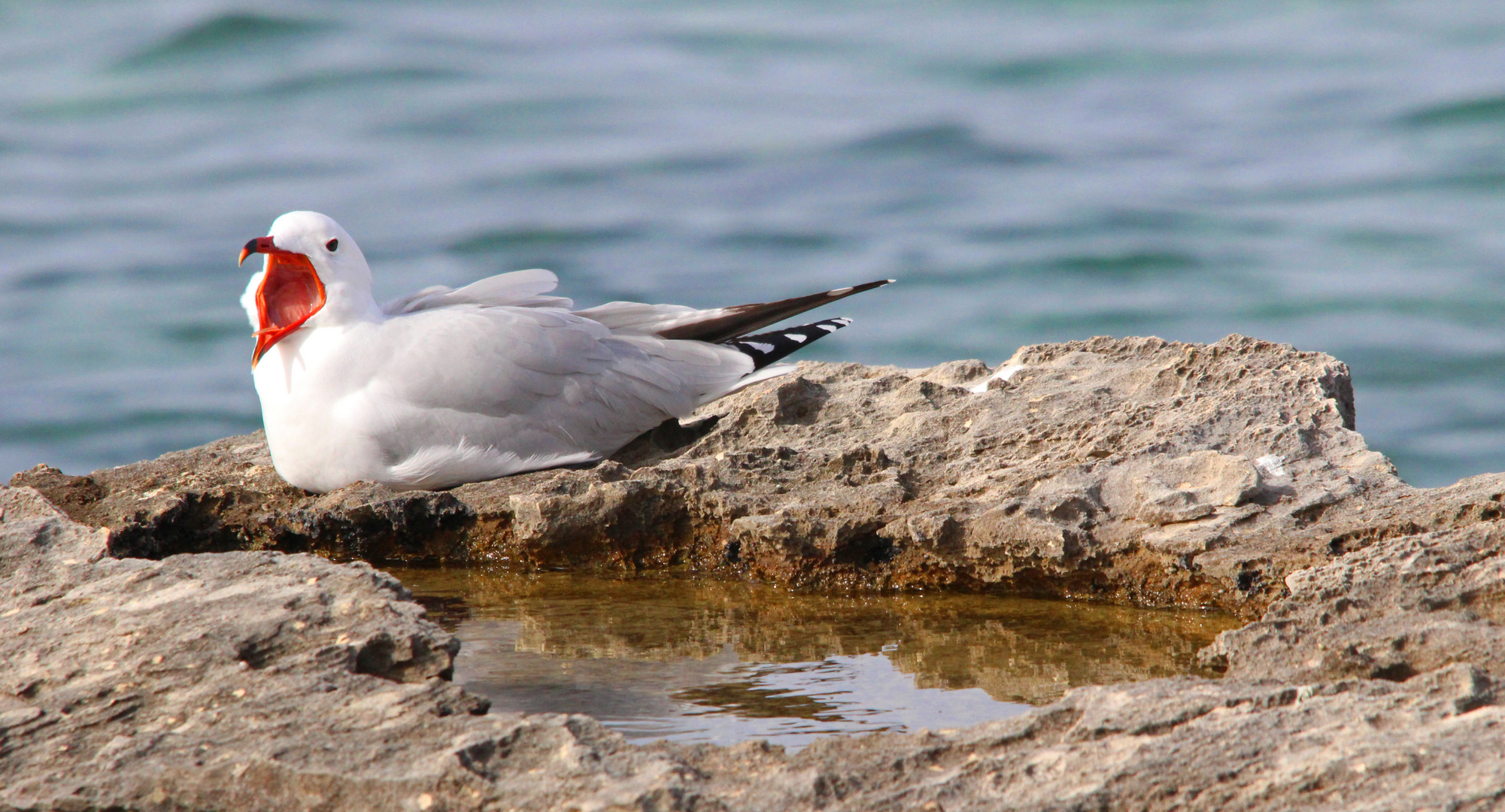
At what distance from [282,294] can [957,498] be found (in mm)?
2131

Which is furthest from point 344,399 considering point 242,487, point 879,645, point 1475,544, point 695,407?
point 1475,544

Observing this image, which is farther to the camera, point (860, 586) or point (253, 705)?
point (860, 586)

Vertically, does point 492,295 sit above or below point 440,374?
above

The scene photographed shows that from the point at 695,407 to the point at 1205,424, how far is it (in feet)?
4.96

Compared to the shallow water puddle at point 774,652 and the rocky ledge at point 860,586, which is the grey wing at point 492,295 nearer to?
the rocky ledge at point 860,586

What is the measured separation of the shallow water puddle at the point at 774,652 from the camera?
2572 millimetres

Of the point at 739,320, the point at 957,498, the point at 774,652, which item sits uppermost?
the point at 739,320

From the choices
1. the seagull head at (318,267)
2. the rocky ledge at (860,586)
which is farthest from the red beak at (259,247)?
the rocky ledge at (860,586)

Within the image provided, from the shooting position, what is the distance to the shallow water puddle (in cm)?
257

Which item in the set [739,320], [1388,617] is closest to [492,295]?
[739,320]

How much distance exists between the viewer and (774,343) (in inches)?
180

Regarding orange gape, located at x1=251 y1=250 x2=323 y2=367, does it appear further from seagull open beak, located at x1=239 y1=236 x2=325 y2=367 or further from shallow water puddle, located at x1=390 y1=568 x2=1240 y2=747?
shallow water puddle, located at x1=390 y1=568 x2=1240 y2=747

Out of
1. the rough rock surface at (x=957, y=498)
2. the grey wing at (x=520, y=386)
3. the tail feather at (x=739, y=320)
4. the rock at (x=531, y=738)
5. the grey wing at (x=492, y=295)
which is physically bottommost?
the rock at (x=531, y=738)

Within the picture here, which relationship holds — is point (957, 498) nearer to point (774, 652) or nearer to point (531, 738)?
point (774, 652)
